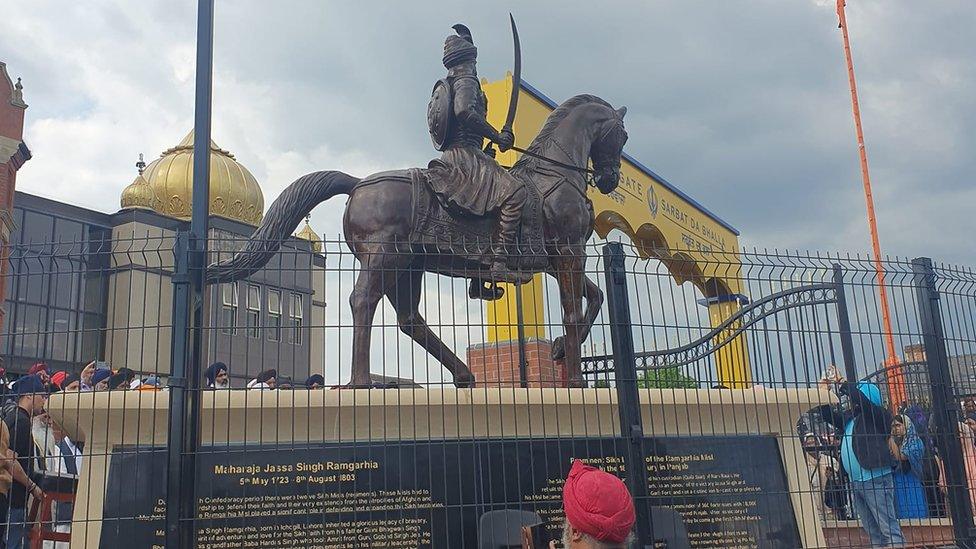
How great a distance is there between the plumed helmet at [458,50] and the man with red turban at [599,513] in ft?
18.1

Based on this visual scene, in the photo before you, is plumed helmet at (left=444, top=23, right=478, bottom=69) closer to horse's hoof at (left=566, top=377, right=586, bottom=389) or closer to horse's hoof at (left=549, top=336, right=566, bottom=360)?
horse's hoof at (left=549, top=336, right=566, bottom=360)

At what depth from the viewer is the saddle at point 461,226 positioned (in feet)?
23.9

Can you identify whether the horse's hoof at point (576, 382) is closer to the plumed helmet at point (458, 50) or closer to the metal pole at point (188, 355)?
the metal pole at point (188, 355)

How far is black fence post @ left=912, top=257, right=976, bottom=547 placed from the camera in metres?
6.80

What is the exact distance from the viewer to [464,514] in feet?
19.5

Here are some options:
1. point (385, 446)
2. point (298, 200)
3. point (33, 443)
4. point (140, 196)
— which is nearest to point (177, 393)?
point (385, 446)

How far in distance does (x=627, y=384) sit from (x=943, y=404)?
3076 mm

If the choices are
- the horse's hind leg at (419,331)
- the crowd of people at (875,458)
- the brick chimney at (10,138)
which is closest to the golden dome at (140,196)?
the brick chimney at (10,138)

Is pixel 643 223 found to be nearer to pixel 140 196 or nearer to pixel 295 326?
pixel 295 326

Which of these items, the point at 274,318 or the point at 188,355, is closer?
the point at 188,355

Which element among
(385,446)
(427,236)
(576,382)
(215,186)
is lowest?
(385,446)

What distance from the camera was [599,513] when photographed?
119 inches

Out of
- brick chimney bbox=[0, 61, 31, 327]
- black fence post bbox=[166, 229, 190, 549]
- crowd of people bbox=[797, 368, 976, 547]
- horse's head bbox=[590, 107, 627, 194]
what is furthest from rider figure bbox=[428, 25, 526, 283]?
brick chimney bbox=[0, 61, 31, 327]

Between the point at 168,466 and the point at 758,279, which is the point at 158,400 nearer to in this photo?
the point at 168,466
